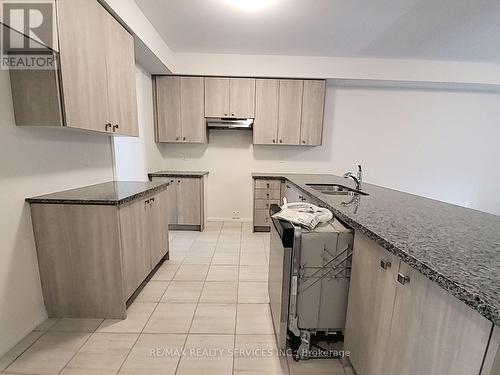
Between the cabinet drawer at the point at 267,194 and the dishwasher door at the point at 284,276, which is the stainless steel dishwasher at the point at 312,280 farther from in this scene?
the cabinet drawer at the point at 267,194

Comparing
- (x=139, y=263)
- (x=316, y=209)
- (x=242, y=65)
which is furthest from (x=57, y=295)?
(x=242, y=65)

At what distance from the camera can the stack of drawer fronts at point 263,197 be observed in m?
3.70

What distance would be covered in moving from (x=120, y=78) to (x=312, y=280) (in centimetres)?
233

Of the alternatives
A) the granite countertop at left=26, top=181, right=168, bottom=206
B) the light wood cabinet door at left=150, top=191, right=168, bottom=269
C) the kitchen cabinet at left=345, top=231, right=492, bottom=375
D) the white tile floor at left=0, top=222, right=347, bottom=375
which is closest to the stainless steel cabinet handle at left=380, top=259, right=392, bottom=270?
the kitchen cabinet at left=345, top=231, right=492, bottom=375

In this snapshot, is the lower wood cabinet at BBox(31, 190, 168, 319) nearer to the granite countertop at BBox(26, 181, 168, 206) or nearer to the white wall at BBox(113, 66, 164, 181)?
the granite countertop at BBox(26, 181, 168, 206)

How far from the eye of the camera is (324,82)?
3.65 m

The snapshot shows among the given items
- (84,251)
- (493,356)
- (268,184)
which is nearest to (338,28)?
A: (268,184)

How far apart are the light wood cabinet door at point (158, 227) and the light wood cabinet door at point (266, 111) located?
1896 millimetres

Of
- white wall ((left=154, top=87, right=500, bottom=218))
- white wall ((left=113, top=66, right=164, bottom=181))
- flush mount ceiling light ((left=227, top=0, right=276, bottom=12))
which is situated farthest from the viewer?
white wall ((left=154, top=87, right=500, bottom=218))

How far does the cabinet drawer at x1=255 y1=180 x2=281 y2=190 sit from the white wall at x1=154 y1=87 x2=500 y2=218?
570mm

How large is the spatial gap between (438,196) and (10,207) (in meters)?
5.75

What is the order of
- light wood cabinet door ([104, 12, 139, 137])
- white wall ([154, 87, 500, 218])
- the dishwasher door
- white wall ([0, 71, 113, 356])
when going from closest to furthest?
the dishwasher door
white wall ([0, 71, 113, 356])
light wood cabinet door ([104, 12, 139, 137])
white wall ([154, 87, 500, 218])

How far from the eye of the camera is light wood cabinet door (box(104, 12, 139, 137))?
1963mm

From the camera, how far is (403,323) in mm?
886
